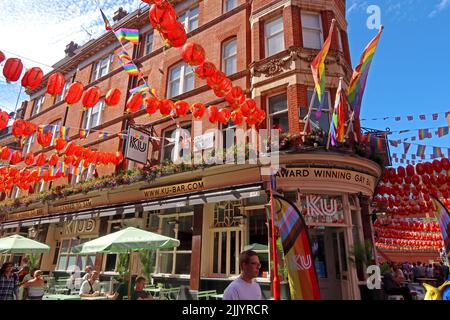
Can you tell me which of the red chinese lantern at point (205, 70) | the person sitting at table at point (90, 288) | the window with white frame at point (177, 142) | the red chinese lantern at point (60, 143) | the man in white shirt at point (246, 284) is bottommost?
the person sitting at table at point (90, 288)

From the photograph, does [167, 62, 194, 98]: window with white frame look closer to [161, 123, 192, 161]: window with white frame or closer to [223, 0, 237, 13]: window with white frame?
[161, 123, 192, 161]: window with white frame

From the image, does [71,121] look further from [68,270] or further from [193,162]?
[193,162]

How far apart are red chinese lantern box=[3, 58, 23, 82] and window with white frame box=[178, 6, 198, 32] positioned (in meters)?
10.9

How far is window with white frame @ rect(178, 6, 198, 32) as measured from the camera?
673 inches

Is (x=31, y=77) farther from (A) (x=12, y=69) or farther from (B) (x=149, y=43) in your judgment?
(B) (x=149, y=43)

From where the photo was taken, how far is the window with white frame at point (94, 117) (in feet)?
64.6

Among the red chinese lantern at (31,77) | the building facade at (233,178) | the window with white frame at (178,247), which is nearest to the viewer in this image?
the red chinese lantern at (31,77)

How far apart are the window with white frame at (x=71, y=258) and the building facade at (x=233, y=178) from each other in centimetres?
8

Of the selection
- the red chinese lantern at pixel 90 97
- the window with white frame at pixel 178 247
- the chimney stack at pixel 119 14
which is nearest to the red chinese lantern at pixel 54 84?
the red chinese lantern at pixel 90 97

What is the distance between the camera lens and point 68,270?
16.9 metres

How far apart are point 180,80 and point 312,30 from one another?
23.1 ft

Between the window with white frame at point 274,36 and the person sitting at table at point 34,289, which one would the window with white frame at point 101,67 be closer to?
the window with white frame at point 274,36

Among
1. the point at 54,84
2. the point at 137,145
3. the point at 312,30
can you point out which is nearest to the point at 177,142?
the point at 137,145

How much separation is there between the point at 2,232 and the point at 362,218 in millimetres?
25253
